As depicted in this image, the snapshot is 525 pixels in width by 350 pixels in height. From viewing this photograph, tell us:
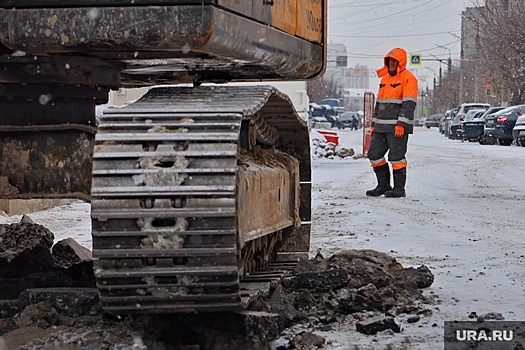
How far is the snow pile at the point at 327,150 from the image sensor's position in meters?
22.5

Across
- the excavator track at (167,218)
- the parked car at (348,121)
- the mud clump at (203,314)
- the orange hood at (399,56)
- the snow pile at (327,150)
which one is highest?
the orange hood at (399,56)

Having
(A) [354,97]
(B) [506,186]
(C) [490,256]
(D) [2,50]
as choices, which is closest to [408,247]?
(C) [490,256]

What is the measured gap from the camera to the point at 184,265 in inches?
138

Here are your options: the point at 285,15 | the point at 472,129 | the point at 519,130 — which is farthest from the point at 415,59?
the point at 285,15

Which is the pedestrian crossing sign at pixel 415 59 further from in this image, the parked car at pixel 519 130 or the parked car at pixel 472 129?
the parked car at pixel 519 130

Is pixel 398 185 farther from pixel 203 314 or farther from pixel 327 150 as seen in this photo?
pixel 327 150

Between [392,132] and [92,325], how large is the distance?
7.95 m

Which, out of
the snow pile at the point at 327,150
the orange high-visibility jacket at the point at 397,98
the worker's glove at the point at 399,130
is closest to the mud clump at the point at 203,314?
the worker's glove at the point at 399,130

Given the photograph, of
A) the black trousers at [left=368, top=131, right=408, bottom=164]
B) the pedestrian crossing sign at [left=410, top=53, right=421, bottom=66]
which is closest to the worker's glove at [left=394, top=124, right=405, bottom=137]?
the black trousers at [left=368, top=131, right=408, bottom=164]

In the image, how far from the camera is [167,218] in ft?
11.4

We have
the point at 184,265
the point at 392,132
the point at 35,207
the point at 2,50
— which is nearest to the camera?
the point at 184,265

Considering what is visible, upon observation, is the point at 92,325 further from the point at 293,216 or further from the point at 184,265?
the point at 293,216

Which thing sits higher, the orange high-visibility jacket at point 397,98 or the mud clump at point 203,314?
the orange high-visibility jacket at point 397,98

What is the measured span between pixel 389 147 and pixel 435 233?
12.2 feet
